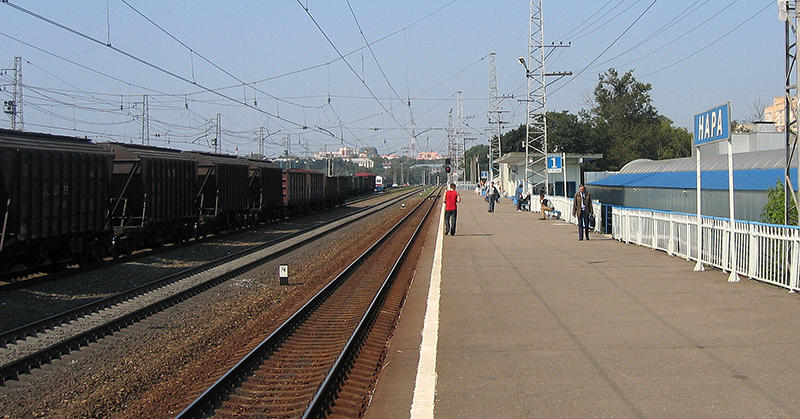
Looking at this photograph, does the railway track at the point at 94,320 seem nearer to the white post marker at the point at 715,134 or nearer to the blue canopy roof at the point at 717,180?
the white post marker at the point at 715,134

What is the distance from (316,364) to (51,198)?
31.2 ft

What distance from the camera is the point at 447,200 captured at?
22.2 meters

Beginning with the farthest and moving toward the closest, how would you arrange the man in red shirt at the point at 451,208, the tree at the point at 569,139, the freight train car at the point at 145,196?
the tree at the point at 569,139 → the man in red shirt at the point at 451,208 → the freight train car at the point at 145,196

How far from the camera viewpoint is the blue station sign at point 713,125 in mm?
10883

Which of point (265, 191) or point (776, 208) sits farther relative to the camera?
point (265, 191)

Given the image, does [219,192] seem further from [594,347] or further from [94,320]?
[594,347]

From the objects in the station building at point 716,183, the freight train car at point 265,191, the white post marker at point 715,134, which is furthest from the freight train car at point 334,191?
the white post marker at point 715,134

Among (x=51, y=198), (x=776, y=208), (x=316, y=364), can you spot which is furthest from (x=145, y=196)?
(x=776, y=208)

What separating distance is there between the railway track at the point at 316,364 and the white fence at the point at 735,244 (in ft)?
18.5

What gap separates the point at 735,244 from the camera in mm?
11125

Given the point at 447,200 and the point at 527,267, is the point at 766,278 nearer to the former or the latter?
the point at 527,267

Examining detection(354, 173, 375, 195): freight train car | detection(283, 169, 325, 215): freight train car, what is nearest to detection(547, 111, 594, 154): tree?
detection(354, 173, 375, 195): freight train car

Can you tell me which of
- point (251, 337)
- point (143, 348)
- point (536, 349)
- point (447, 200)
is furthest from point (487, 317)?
point (447, 200)

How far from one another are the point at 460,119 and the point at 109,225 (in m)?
83.7
